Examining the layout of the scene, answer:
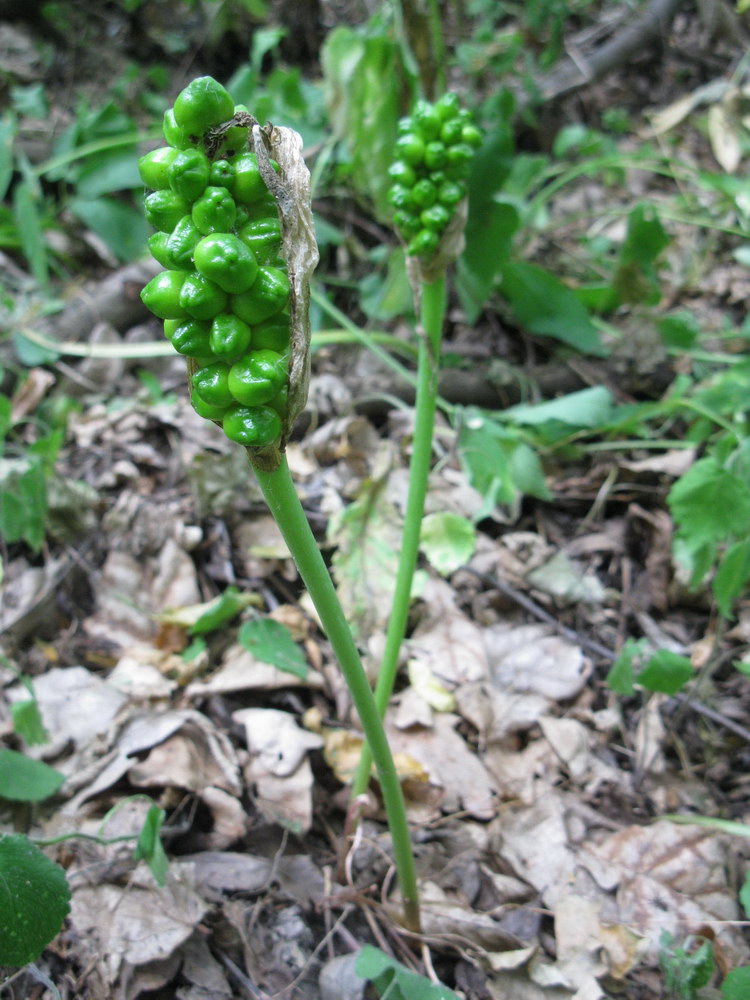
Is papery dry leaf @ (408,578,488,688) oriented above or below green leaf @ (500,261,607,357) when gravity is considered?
below

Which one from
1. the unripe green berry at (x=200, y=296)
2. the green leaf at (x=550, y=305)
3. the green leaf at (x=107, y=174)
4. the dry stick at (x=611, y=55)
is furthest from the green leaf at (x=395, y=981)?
the dry stick at (x=611, y=55)

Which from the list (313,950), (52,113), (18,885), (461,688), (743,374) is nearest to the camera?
(18,885)

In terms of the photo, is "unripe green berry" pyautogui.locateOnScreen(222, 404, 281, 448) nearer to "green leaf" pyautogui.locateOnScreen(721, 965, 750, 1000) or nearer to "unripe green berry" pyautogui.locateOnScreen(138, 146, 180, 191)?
"unripe green berry" pyautogui.locateOnScreen(138, 146, 180, 191)

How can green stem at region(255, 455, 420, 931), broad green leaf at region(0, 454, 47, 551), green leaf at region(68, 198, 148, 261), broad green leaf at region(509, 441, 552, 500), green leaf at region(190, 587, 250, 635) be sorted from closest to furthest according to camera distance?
green stem at region(255, 455, 420, 931) → green leaf at region(190, 587, 250, 635) → broad green leaf at region(0, 454, 47, 551) → broad green leaf at region(509, 441, 552, 500) → green leaf at region(68, 198, 148, 261)

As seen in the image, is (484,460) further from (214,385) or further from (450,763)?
(214,385)

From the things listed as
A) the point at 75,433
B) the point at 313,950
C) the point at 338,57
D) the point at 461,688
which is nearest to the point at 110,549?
the point at 75,433

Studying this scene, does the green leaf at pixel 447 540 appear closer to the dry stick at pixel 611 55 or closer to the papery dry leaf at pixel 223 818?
the papery dry leaf at pixel 223 818

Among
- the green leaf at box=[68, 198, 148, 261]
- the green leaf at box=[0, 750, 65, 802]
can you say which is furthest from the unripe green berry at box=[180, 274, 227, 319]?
the green leaf at box=[68, 198, 148, 261]

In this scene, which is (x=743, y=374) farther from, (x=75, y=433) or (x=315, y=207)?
(x=75, y=433)
